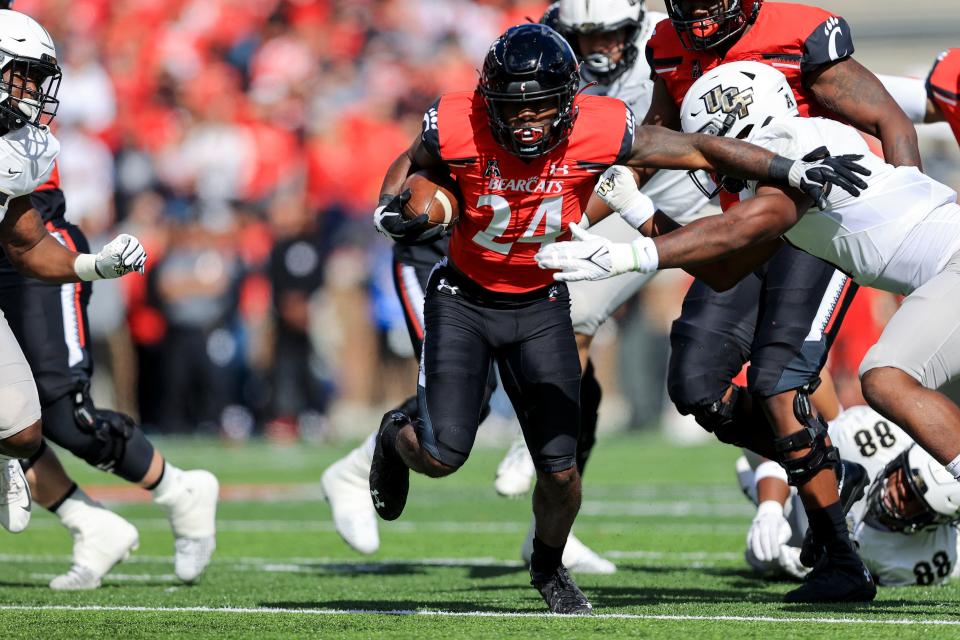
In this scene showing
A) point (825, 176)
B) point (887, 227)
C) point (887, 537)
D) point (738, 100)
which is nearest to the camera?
point (825, 176)

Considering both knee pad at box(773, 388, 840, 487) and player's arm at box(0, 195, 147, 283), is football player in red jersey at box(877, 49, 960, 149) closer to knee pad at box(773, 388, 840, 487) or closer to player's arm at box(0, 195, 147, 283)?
knee pad at box(773, 388, 840, 487)

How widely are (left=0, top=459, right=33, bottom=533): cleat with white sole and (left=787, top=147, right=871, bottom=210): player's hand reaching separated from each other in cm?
282

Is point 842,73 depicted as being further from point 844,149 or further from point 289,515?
point 289,515

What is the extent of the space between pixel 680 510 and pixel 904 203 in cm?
417

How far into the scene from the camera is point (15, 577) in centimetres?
629

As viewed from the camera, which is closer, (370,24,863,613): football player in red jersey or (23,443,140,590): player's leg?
(370,24,863,613): football player in red jersey

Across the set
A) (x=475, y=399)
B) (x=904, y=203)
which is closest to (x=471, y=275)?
(x=475, y=399)

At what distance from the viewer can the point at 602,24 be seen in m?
6.28

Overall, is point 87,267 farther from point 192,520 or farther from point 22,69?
point 192,520

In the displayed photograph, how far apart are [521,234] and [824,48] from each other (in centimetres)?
135

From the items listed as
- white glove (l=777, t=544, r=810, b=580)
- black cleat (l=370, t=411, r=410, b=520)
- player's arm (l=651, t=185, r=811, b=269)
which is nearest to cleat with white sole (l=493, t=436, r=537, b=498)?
white glove (l=777, t=544, r=810, b=580)

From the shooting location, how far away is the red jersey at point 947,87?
20.1ft

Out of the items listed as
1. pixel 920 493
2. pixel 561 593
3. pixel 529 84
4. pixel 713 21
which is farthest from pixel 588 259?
pixel 920 493

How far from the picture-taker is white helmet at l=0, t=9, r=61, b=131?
5.16m
